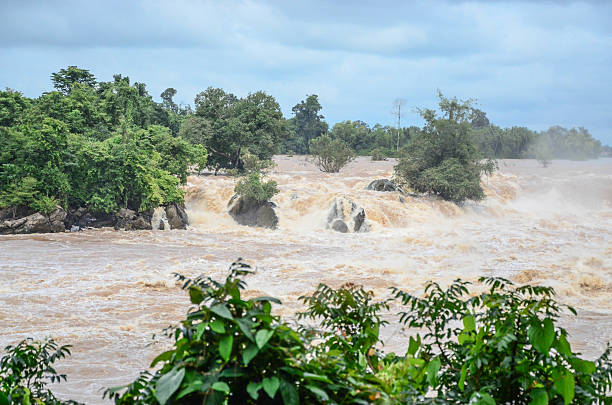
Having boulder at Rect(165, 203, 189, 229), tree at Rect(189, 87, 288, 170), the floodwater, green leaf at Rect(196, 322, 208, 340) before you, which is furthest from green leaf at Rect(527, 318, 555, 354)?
tree at Rect(189, 87, 288, 170)

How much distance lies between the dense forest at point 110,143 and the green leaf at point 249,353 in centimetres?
1642

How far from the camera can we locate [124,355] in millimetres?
7449

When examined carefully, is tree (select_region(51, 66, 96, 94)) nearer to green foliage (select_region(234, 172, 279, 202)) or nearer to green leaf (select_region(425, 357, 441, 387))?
green foliage (select_region(234, 172, 279, 202))

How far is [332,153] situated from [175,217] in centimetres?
1446

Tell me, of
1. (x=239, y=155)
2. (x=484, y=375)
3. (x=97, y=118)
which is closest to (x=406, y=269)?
(x=484, y=375)

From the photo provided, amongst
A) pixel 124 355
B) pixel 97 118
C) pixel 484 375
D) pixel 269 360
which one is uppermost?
pixel 97 118

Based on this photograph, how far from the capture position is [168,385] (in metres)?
1.16

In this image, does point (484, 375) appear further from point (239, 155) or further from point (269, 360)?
point (239, 155)

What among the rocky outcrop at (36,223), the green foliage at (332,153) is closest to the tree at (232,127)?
the green foliage at (332,153)

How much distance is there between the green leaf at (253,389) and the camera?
115cm

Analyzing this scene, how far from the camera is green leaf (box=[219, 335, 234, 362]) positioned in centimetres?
118

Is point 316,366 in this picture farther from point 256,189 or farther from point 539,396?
point 256,189

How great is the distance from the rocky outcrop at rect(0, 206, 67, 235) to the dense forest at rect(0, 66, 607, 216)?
0.89 feet

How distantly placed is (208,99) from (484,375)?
1036 inches
